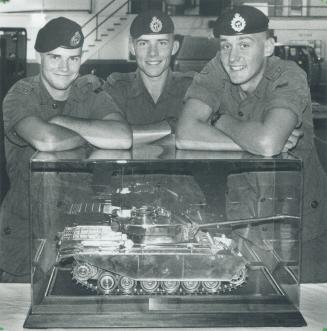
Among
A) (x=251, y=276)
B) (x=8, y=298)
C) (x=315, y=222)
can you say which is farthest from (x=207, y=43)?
(x=8, y=298)

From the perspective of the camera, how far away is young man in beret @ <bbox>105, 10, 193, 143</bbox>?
10.8ft

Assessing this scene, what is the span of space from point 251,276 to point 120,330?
56cm

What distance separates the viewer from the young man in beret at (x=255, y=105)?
2.68 metres

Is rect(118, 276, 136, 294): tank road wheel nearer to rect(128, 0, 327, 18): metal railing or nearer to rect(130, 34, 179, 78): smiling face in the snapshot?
rect(130, 34, 179, 78): smiling face

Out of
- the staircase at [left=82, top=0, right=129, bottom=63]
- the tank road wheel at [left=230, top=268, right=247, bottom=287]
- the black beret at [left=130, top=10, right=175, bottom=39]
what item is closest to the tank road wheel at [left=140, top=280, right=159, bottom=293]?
the tank road wheel at [left=230, top=268, right=247, bottom=287]

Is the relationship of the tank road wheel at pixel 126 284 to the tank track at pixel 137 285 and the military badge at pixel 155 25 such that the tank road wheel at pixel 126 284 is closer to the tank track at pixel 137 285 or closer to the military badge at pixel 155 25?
the tank track at pixel 137 285

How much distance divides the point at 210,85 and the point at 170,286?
121cm

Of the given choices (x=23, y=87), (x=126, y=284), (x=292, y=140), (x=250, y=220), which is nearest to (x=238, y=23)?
(x=292, y=140)

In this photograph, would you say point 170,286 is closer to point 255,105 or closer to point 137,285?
point 137,285

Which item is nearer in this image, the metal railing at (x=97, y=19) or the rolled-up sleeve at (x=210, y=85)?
the rolled-up sleeve at (x=210, y=85)

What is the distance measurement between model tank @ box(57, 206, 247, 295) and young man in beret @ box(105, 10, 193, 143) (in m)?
1.03

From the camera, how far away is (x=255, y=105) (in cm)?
310

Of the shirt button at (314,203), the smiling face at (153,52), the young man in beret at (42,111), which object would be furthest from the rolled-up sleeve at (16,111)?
the shirt button at (314,203)

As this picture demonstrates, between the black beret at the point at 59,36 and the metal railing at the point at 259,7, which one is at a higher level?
the metal railing at the point at 259,7
